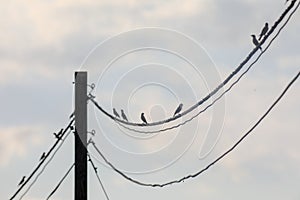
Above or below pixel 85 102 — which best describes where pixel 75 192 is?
below

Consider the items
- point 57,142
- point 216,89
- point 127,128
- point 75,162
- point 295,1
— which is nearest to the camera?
point 295,1

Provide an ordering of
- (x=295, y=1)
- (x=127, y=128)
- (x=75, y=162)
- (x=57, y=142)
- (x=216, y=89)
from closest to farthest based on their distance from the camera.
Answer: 1. (x=295, y=1)
2. (x=216, y=89)
3. (x=75, y=162)
4. (x=127, y=128)
5. (x=57, y=142)

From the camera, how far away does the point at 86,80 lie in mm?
18062

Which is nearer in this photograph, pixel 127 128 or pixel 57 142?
pixel 127 128

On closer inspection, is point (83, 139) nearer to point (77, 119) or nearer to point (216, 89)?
point (77, 119)

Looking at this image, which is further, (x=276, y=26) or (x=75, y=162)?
(x=75, y=162)

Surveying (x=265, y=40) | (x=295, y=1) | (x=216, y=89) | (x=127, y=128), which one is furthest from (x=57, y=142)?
(x=295, y=1)

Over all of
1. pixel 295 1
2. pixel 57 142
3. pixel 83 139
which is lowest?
pixel 295 1

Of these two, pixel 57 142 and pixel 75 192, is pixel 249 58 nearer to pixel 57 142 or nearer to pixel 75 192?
pixel 75 192

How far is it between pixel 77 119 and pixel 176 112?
1.76 metres

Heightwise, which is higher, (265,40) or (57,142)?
(57,142)

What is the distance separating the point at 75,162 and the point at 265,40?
4.38 meters

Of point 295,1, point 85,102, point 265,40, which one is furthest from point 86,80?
point 295,1

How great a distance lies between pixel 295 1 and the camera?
1403cm
